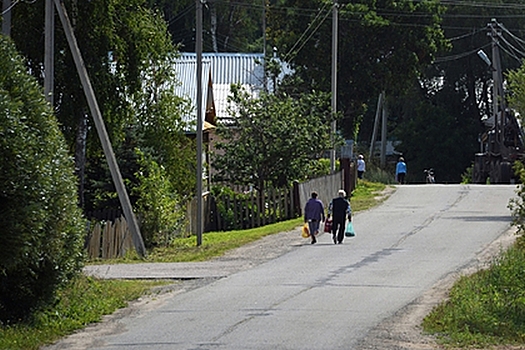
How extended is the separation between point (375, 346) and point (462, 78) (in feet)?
200

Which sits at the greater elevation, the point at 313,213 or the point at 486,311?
the point at 313,213

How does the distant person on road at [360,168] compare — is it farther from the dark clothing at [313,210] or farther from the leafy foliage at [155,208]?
the dark clothing at [313,210]

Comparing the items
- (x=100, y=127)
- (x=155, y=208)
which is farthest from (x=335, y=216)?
(x=100, y=127)

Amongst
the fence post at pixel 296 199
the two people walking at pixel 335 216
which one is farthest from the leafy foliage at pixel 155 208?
the fence post at pixel 296 199

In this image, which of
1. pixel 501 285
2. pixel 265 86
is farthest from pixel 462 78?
pixel 501 285

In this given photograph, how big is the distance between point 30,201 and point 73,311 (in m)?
2.95

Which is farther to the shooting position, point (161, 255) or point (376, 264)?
point (161, 255)

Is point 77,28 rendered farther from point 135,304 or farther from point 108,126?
point 135,304

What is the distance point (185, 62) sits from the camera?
144ft

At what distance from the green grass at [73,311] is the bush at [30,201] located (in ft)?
1.25

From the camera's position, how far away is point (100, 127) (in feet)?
79.2

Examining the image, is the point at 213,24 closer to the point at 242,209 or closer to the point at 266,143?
the point at 266,143

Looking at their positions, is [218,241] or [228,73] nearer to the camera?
[218,241]

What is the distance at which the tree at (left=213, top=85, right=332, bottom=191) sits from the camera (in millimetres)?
37250
